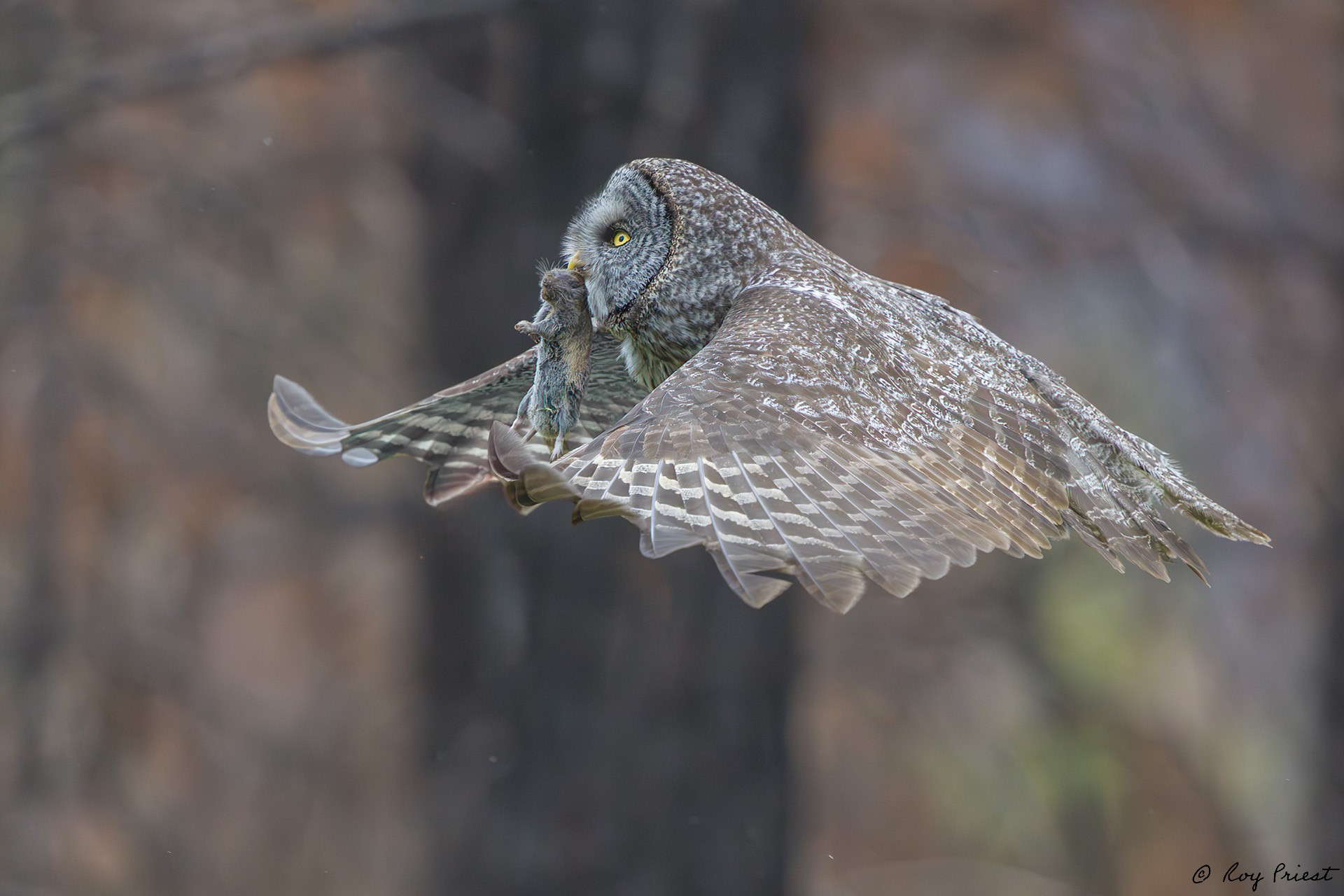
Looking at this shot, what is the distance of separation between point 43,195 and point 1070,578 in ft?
18.0

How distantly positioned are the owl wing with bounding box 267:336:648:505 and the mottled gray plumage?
100 millimetres

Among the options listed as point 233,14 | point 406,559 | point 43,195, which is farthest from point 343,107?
point 406,559

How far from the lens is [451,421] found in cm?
346

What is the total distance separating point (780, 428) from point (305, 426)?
1.37m

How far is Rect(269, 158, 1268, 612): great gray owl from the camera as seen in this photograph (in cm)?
204

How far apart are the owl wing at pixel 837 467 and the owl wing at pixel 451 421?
2.48 ft

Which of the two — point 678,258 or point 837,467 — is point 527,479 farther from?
point 678,258

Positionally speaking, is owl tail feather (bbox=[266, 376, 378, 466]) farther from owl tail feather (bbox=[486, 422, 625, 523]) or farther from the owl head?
owl tail feather (bbox=[486, 422, 625, 523])

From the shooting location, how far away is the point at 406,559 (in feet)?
17.5

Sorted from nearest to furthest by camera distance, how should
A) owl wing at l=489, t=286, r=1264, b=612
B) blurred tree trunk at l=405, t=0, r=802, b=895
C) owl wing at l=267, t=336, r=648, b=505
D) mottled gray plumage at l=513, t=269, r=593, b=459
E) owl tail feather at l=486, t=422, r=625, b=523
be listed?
owl tail feather at l=486, t=422, r=625, b=523, owl wing at l=489, t=286, r=1264, b=612, mottled gray plumage at l=513, t=269, r=593, b=459, owl wing at l=267, t=336, r=648, b=505, blurred tree trunk at l=405, t=0, r=802, b=895

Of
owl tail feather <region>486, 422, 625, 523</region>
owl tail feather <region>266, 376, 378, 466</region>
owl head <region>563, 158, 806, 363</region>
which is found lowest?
owl tail feather <region>266, 376, 378, 466</region>
